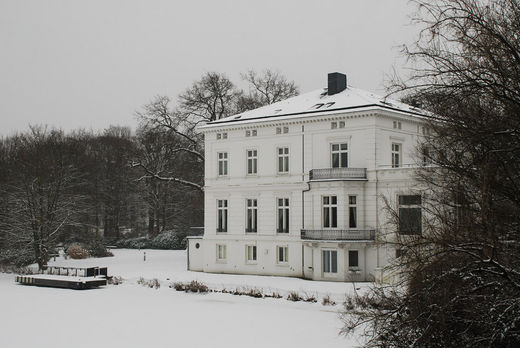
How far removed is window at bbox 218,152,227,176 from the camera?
39281 mm

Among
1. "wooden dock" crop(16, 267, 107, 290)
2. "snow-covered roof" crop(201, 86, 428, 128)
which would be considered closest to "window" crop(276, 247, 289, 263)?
"snow-covered roof" crop(201, 86, 428, 128)

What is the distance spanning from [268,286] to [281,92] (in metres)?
27.4

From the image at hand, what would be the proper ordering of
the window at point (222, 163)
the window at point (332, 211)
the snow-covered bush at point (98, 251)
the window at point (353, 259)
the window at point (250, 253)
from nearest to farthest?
the window at point (353, 259), the window at point (332, 211), the window at point (250, 253), the window at point (222, 163), the snow-covered bush at point (98, 251)

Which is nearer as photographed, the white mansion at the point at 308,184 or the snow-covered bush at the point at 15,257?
the white mansion at the point at 308,184

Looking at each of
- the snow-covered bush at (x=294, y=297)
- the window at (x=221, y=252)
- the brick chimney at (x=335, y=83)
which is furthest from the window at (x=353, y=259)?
the brick chimney at (x=335, y=83)

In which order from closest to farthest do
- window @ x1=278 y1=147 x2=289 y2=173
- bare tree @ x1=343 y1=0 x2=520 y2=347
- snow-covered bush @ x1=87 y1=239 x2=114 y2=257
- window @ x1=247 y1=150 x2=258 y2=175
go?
bare tree @ x1=343 y1=0 x2=520 y2=347, window @ x1=278 y1=147 x2=289 y2=173, window @ x1=247 y1=150 x2=258 y2=175, snow-covered bush @ x1=87 y1=239 x2=114 y2=257

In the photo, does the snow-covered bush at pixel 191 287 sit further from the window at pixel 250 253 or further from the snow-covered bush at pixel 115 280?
the window at pixel 250 253

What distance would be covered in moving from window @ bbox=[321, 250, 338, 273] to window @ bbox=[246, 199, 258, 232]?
5.54m

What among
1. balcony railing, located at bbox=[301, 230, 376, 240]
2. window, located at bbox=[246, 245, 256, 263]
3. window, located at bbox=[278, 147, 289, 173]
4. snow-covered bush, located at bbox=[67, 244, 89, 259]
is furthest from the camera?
snow-covered bush, located at bbox=[67, 244, 89, 259]

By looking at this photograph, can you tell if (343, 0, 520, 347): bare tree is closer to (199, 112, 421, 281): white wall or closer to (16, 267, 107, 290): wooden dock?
(199, 112, 421, 281): white wall

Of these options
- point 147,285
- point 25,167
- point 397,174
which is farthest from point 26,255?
point 397,174

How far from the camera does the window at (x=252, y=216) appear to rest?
3769 cm

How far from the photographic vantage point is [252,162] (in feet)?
125

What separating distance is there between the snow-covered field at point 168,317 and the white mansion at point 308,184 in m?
2.10
